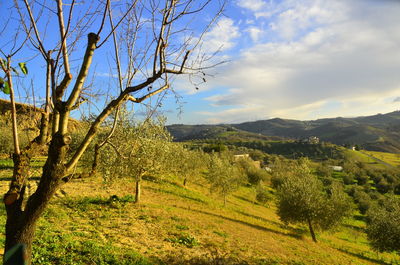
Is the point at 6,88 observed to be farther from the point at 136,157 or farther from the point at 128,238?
the point at 136,157

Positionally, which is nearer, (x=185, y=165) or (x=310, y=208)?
(x=310, y=208)

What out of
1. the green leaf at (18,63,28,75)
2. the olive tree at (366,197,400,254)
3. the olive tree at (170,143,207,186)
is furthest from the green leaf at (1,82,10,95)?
the olive tree at (366,197,400,254)

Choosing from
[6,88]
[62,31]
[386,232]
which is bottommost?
[386,232]

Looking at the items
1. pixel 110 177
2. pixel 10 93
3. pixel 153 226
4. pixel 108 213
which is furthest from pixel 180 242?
pixel 10 93

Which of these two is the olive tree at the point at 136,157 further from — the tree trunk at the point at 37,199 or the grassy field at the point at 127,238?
the tree trunk at the point at 37,199

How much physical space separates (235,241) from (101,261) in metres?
11.4

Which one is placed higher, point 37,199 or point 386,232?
point 37,199

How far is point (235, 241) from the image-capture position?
17.8 meters

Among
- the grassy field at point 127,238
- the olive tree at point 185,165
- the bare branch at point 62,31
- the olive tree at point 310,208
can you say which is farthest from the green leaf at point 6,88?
the olive tree at point 185,165

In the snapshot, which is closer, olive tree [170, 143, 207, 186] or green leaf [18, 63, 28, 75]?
green leaf [18, 63, 28, 75]

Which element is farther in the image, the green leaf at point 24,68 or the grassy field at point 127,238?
the grassy field at point 127,238

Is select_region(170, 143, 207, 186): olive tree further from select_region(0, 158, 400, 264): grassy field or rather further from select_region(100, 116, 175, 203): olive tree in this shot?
select_region(0, 158, 400, 264): grassy field

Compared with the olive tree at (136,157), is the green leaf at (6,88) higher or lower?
higher

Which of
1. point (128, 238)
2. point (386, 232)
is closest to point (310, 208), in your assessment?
point (386, 232)
